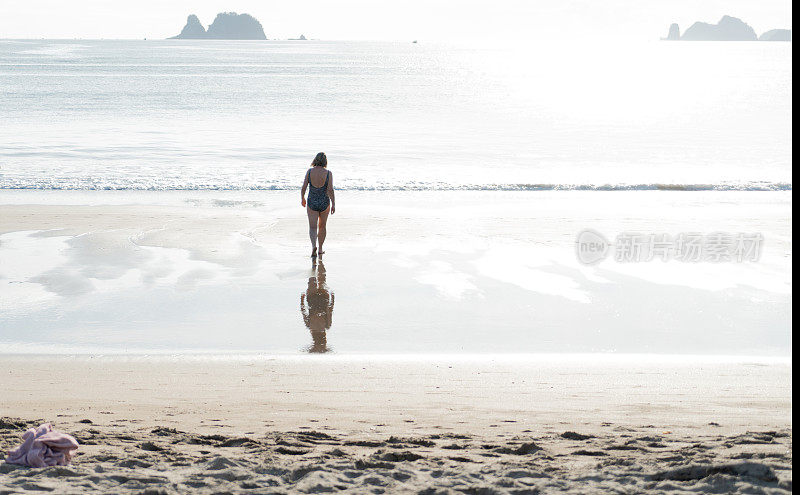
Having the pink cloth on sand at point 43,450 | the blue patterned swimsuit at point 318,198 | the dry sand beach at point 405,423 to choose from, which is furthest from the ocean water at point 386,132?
the pink cloth on sand at point 43,450

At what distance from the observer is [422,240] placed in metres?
11.7

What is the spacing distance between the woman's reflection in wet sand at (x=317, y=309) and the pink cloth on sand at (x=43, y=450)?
2.86m

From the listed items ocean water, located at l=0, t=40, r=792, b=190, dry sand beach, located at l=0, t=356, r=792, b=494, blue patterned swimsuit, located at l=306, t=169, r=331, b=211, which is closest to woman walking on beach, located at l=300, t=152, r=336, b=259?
blue patterned swimsuit, located at l=306, t=169, r=331, b=211

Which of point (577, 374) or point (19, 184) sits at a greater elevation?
point (19, 184)

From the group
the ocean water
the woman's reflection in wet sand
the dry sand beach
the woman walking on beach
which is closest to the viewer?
the dry sand beach

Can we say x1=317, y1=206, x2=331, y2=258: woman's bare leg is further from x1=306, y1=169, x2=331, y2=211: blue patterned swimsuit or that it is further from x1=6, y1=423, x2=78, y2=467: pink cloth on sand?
x1=6, y1=423, x2=78, y2=467: pink cloth on sand

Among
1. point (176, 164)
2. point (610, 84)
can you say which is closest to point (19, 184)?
point (176, 164)

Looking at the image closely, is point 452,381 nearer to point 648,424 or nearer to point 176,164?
point 648,424

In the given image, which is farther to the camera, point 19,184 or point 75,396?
point 19,184

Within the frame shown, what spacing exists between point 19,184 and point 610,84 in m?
62.2

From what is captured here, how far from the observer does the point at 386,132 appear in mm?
34094

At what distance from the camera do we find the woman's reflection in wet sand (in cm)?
693

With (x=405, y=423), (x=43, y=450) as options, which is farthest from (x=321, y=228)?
(x=43, y=450)

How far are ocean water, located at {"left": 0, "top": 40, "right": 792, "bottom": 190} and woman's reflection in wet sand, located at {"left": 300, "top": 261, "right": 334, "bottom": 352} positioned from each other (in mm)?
9945
